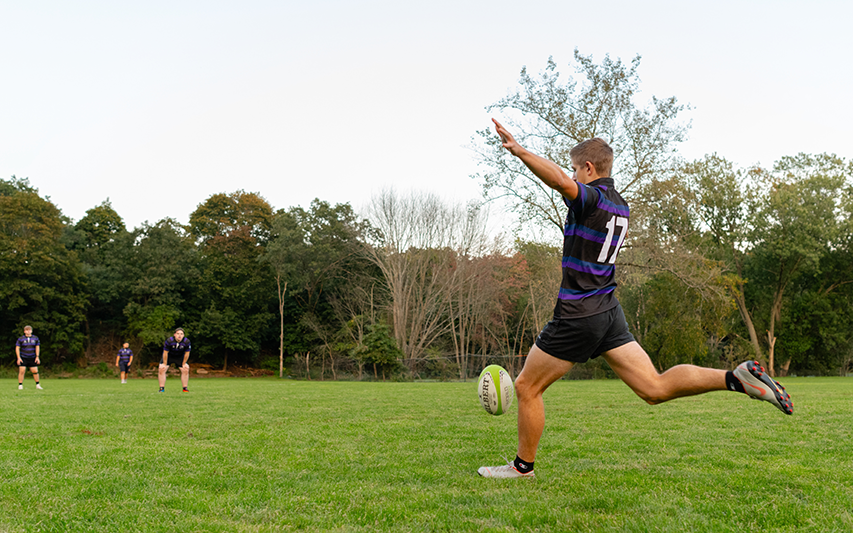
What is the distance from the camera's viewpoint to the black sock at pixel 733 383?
12.0 ft

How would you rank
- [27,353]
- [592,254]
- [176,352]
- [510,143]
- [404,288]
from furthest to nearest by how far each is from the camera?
[404,288]
[27,353]
[176,352]
[592,254]
[510,143]

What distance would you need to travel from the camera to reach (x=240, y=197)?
172 ft

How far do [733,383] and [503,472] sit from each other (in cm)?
160

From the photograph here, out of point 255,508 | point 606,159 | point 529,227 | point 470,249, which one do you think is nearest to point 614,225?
point 606,159

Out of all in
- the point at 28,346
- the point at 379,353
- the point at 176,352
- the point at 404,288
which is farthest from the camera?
the point at 404,288

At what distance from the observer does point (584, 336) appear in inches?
154

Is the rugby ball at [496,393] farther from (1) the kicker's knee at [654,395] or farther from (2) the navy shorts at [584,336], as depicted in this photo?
(1) the kicker's knee at [654,395]

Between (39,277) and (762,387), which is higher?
(39,277)

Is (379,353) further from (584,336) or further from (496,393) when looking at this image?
(584,336)

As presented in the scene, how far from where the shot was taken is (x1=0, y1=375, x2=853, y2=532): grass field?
310cm

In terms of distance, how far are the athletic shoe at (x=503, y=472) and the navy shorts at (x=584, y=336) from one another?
87 centimetres

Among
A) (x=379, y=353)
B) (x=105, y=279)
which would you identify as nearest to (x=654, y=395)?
(x=379, y=353)

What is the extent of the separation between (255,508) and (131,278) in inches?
1710

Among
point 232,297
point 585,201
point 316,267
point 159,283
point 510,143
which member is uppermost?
point 316,267
